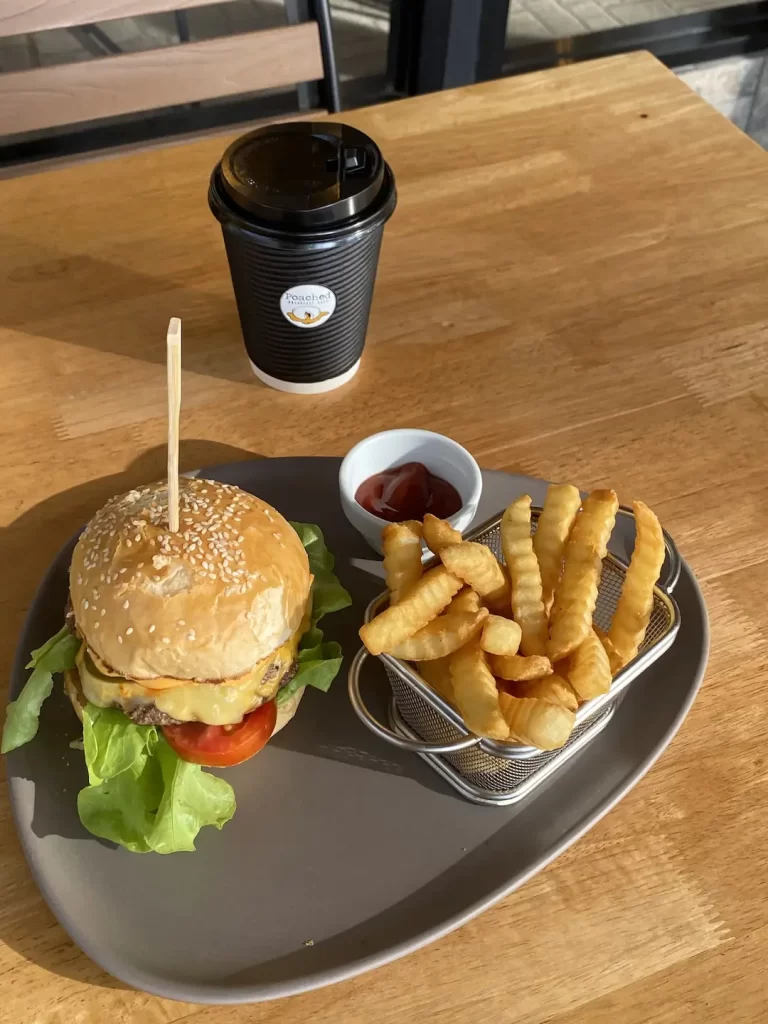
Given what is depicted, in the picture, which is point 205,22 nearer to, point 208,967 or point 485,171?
point 485,171

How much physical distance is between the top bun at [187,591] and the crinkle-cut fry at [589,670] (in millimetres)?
358

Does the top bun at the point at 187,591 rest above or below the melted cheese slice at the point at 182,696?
above

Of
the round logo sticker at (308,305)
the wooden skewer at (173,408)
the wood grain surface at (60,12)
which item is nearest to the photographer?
the wooden skewer at (173,408)

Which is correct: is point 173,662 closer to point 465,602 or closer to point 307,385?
point 465,602

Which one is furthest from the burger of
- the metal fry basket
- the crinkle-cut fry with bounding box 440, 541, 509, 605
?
the crinkle-cut fry with bounding box 440, 541, 509, 605

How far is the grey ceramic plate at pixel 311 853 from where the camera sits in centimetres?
97

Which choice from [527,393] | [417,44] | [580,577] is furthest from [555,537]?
[417,44]

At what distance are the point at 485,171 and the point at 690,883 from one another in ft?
4.92

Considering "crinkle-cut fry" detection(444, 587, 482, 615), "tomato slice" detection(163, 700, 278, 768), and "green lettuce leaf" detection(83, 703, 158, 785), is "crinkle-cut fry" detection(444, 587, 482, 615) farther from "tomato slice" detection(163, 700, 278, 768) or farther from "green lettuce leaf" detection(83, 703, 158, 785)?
"green lettuce leaf" detection(83, 703, 158, 785)

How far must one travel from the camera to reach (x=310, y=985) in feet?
3.04

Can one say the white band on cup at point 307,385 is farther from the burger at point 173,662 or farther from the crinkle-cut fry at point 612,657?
the crinkle-cut fry at point 612,657

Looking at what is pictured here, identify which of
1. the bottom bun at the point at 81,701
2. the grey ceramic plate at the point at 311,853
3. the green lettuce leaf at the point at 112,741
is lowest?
the grey ceramic plate at the point at 311,853

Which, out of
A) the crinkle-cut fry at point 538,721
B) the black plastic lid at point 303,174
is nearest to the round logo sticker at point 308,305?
the black plastic lid at point 303,174

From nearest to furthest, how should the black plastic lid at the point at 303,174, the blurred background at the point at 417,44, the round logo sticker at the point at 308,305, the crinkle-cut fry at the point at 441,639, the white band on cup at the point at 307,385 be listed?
1. the crinkle-cut fry at the point at 441,639
2. the black plastic lid at the point at 303,174
3. the round logo sticker at the point at 308,305
4. the white band on cup at the point at 307,385
5. the blurred background at the point at 417,44
